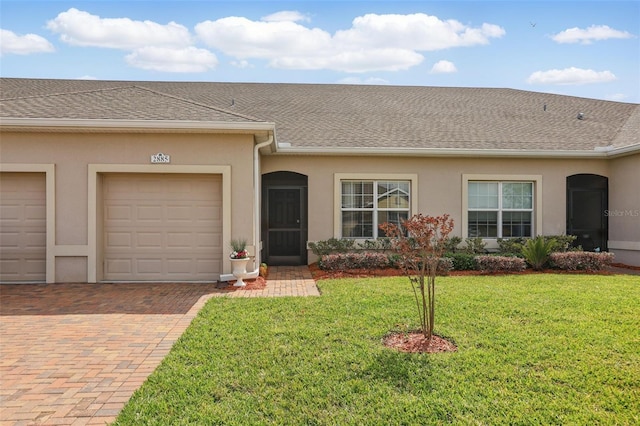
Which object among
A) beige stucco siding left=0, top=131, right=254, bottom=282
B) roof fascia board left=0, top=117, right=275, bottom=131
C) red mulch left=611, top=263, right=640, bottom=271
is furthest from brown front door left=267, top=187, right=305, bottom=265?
red mulch left=611, top=263, right=640, bottom=271

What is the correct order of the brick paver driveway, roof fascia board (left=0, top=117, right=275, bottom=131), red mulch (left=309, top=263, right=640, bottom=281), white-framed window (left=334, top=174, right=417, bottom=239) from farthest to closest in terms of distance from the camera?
white-framed window (left=334, top=174, right=417, bottom=239) → red mulch (left=309, top=263, right=640, bottom=281) → roof fascia board (left=0, top=117, right=275, bottom=131) → the brick paver driveway

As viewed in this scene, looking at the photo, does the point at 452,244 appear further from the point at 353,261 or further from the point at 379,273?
the point at 353,261

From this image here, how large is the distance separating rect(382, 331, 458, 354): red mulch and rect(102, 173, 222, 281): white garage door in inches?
217

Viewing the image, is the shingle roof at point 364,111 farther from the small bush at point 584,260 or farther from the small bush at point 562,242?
the small bush at point 584,260

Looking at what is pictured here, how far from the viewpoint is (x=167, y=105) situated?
9516 mm

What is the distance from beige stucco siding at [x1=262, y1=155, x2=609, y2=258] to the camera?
1185 centimetres

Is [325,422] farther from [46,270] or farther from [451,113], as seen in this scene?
[451,113]

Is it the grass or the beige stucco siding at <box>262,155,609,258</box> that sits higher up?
the beige stucco siding at <box>262,155,609,258</box>

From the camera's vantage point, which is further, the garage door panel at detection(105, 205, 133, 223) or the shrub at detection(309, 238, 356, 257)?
the shrub at detection(309, 238, 356, 257)

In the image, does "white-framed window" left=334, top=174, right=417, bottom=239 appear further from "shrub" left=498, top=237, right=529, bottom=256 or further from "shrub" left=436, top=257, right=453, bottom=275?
"shrub" left=498, top=237, right=529, bottom=256

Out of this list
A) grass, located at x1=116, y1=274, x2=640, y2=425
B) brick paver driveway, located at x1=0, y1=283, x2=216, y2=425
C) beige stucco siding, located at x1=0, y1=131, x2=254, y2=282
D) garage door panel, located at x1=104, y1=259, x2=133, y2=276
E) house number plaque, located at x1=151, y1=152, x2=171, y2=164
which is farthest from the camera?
garage door panel, located at x1=104, y1=259, x2=133, y2=276

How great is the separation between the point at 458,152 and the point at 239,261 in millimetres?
7000

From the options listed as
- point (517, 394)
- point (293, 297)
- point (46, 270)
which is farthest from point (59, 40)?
point (517, 394)

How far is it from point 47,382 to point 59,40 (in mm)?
10689
